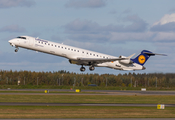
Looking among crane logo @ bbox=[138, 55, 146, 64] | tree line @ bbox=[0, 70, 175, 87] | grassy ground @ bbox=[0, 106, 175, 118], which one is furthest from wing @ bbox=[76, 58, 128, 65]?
tree line @ bbox=[0, 70, 175, 87]

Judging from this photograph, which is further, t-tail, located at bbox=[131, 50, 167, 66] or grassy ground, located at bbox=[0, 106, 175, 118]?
t-tail, located at bbox=[131, 50, 167, 66]

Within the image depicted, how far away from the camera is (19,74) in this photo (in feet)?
518

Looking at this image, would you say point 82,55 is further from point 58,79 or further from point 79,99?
point 58,79

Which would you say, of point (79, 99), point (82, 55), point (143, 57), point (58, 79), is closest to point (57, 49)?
point (82, 55)

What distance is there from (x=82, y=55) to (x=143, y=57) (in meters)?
16.5

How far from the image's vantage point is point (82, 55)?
180 ft

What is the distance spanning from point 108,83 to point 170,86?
177 feet

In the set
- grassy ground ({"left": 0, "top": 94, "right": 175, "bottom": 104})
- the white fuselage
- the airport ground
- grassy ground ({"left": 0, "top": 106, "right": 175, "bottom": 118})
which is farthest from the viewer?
the white fuselage

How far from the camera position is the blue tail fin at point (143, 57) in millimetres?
63594

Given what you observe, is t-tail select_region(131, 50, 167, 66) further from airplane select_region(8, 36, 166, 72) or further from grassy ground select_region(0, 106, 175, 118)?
grassy ground select_region(0, 106, 175, 118)

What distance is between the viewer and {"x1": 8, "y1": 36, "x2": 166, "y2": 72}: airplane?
49656mm

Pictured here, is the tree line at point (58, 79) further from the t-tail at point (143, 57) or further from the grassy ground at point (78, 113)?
the grassy ground at point (78, 113)

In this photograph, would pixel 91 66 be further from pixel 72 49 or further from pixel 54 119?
pixel 54 119

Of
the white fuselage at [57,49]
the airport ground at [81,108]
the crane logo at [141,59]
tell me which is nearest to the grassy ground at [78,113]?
the airport ground at [81,108]
